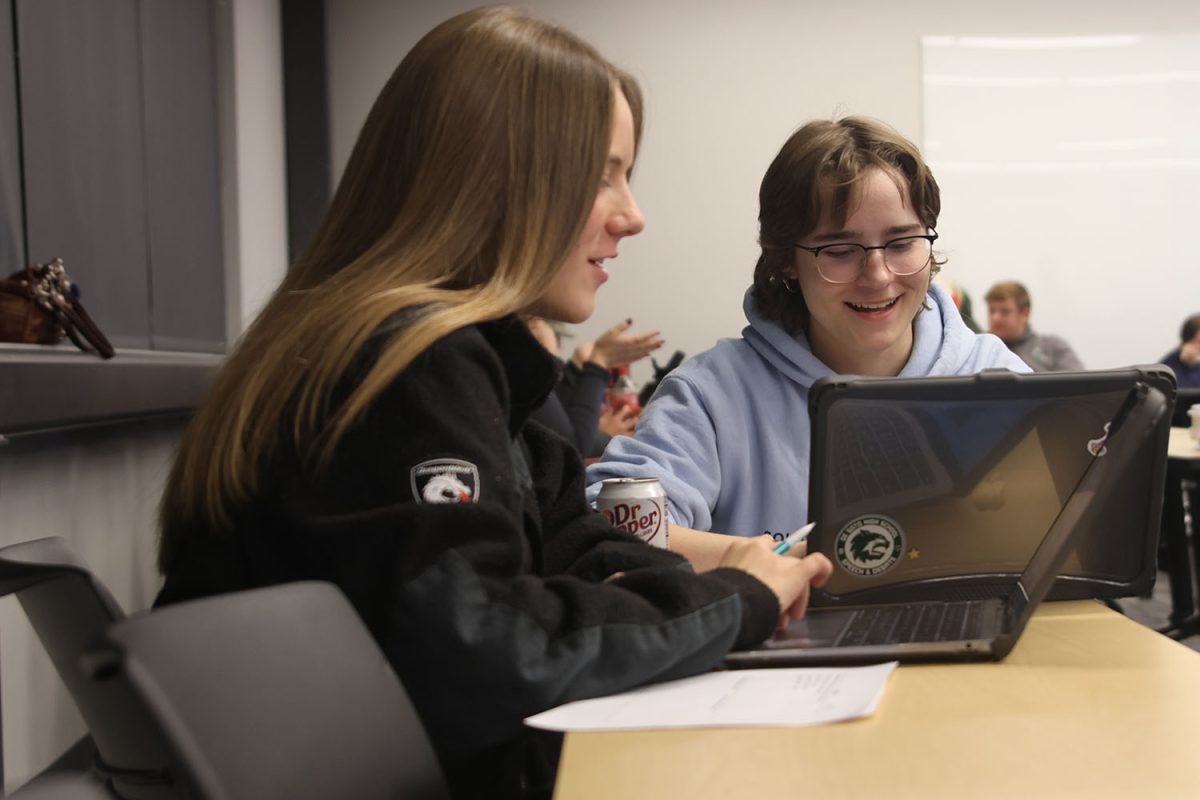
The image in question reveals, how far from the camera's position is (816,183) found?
5.38ft

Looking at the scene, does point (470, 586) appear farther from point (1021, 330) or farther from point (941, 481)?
point (1021, 330)

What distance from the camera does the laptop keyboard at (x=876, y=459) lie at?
105 centimetres

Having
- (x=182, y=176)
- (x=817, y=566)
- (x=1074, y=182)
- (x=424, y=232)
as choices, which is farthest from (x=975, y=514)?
(x=1074, y=182)

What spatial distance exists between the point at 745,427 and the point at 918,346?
0.95ft

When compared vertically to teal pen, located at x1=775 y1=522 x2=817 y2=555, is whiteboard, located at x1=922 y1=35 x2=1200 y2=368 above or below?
above

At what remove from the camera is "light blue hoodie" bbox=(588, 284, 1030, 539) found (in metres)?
1.60

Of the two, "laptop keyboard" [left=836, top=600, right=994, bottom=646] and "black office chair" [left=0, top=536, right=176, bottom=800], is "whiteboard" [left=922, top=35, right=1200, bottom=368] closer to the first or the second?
"laptop keyboard" [left=836, top=600, right=994, bottom=646]

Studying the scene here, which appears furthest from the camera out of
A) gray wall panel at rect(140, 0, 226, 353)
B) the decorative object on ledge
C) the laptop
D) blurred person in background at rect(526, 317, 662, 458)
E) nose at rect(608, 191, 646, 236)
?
gray wall panel at rect(140, 0, 226, 353)

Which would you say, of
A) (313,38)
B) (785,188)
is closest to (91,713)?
(785,188)

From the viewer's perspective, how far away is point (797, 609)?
104 centimetres

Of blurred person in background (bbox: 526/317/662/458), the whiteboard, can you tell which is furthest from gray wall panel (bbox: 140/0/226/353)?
Answer: the whiteboard

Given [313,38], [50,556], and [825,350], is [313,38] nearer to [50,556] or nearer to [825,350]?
[825,350]

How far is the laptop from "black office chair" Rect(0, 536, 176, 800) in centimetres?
45

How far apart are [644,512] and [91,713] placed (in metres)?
0.59
